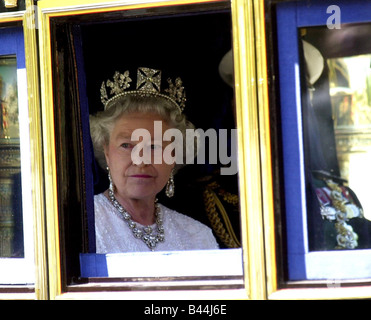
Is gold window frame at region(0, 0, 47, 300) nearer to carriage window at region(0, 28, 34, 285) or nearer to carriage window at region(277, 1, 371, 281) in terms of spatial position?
carriage window at region(0, 28, 34, 285)

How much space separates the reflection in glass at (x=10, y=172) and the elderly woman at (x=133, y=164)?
0.58m

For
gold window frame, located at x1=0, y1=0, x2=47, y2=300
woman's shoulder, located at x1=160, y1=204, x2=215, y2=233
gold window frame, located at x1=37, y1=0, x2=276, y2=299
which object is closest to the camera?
gold window frame, located at x1=37, y1=0, x2=276, y2=299

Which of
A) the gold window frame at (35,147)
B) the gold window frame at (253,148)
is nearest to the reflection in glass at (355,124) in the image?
the gold window frame at (253,148)

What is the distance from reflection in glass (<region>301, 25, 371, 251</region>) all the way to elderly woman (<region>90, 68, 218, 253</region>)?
98 cm

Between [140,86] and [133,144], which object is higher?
[140,86]

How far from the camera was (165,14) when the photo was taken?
2219 mm

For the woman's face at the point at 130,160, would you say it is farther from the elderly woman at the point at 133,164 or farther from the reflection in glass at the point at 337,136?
the reflection in glass at the point at 337,136

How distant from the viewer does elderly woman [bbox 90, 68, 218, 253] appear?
9.76ft

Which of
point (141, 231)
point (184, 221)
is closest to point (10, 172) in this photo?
point (141, 231)

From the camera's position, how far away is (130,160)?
117 inches

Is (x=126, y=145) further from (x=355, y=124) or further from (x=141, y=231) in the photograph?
(x=355, y=124)

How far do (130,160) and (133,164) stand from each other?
2 cm

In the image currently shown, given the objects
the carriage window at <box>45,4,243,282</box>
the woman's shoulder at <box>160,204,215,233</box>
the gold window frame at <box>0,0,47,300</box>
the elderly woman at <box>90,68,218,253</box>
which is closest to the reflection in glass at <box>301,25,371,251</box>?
the carriage window at <box>45,4,243,282</box>

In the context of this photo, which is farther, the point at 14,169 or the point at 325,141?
the point at 14,169
